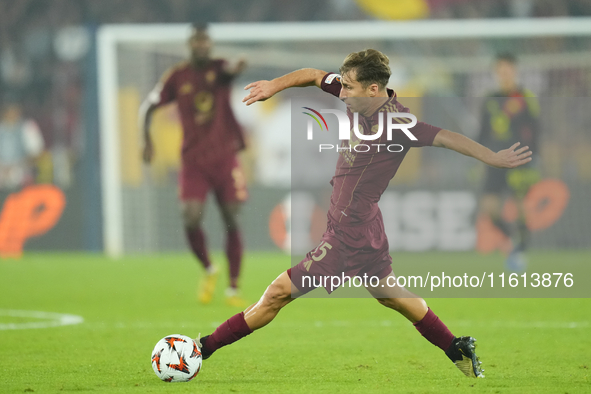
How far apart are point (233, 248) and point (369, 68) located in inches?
163

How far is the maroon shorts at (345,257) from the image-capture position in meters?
4.71

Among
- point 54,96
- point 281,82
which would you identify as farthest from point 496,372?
point 54,96

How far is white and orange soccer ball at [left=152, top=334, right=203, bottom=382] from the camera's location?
477 centimetres

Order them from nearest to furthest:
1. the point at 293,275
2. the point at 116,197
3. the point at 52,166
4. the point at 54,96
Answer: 1. the point at 293,275
2. the point at 116,197
3. the point at 52,166
4. the point at 54,96

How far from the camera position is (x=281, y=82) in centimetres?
492

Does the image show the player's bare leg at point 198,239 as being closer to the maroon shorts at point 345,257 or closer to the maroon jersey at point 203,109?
the maroon jersey at point 203,109

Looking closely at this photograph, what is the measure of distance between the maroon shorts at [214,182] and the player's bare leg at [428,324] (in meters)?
3.92

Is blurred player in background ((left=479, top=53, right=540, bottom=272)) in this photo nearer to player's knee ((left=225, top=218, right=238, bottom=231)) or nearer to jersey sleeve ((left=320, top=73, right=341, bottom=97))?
player's knee ((left=225, top=218, right=238, bottom=231))

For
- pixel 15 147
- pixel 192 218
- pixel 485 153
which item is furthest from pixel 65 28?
pixel 485 153

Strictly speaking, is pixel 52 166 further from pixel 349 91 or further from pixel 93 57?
pixel 349 91

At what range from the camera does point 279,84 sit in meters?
4.89

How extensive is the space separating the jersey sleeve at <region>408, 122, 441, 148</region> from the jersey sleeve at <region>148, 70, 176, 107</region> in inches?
178

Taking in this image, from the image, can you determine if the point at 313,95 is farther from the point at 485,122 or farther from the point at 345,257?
the point at 345,257

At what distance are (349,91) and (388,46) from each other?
9113 mm
